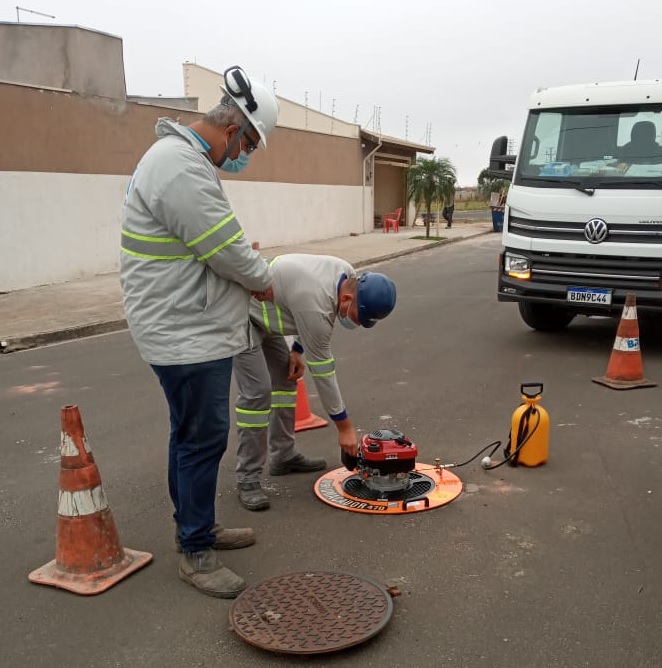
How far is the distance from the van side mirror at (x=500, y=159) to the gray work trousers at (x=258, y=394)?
542 centimetres

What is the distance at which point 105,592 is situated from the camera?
326 cm

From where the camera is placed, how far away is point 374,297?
12.1 feet

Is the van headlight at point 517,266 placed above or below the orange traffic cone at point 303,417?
above

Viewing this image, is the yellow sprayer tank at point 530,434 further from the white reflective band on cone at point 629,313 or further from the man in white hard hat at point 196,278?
the white reflective band on cone at point 629,313

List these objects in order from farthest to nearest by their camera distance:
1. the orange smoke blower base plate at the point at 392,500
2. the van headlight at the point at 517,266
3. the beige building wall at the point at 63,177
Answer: the beige building wall at the point at 63,177 < the van headlight at the point at 517,266 < the orange smoke blower base plate at the point at 392,500

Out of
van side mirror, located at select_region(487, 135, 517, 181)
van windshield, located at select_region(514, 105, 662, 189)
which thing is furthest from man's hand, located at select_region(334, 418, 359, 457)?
van side mirror, located at select_region(487, 135, 517, 181)

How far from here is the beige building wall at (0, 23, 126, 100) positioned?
1455 centimetres

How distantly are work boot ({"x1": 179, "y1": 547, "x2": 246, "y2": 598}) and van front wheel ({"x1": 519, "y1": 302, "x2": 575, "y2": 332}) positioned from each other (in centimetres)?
652

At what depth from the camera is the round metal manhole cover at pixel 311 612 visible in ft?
9.29

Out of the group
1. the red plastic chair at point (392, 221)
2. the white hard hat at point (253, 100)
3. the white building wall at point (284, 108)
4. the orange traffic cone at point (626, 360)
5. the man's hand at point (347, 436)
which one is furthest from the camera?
the red plastic chair at point (392, 221)

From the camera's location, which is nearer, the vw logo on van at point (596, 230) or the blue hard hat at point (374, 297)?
the blue hard hat at point (374, 297)

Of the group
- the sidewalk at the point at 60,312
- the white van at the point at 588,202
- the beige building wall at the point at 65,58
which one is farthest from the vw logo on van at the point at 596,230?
the beige building wall at the point at 65,58

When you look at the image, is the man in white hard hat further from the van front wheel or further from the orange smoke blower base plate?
the van front wheel

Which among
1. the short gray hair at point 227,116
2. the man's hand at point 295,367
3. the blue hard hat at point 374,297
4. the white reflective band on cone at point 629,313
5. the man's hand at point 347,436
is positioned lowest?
the man's hand at point 347,436
